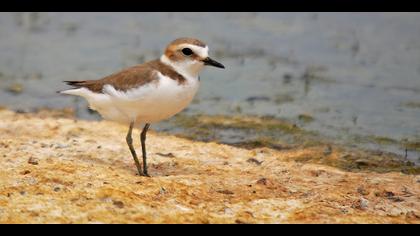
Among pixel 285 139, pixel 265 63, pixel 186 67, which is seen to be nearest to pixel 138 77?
pixel 186 67

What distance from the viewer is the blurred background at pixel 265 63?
11039 mm

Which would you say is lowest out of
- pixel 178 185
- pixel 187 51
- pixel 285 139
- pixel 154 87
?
pixel 178 185

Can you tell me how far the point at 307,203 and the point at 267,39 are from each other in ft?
25.6

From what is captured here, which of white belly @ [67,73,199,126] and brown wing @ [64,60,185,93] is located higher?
brown wing @ [64,60,185,93]

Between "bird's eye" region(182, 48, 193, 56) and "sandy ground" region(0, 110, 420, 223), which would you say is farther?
"bird's eye" region(182, 48, 193, 56)

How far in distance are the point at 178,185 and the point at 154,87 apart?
0.94 metres

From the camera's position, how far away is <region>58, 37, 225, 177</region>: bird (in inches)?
304

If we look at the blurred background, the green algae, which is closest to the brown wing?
the green algae

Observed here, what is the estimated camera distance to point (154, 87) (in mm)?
7695

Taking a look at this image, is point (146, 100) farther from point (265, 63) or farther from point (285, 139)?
point (265, 63)

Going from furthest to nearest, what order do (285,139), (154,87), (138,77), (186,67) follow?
1. (285,139)
2. (186,67)
3. (138,77)
4. (154,87)

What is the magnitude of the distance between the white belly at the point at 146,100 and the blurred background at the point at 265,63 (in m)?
2.41

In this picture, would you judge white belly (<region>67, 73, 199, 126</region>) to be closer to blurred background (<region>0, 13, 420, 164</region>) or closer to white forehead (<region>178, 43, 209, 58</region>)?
white forehead (<region>178, 43, 209, 58</region>)
